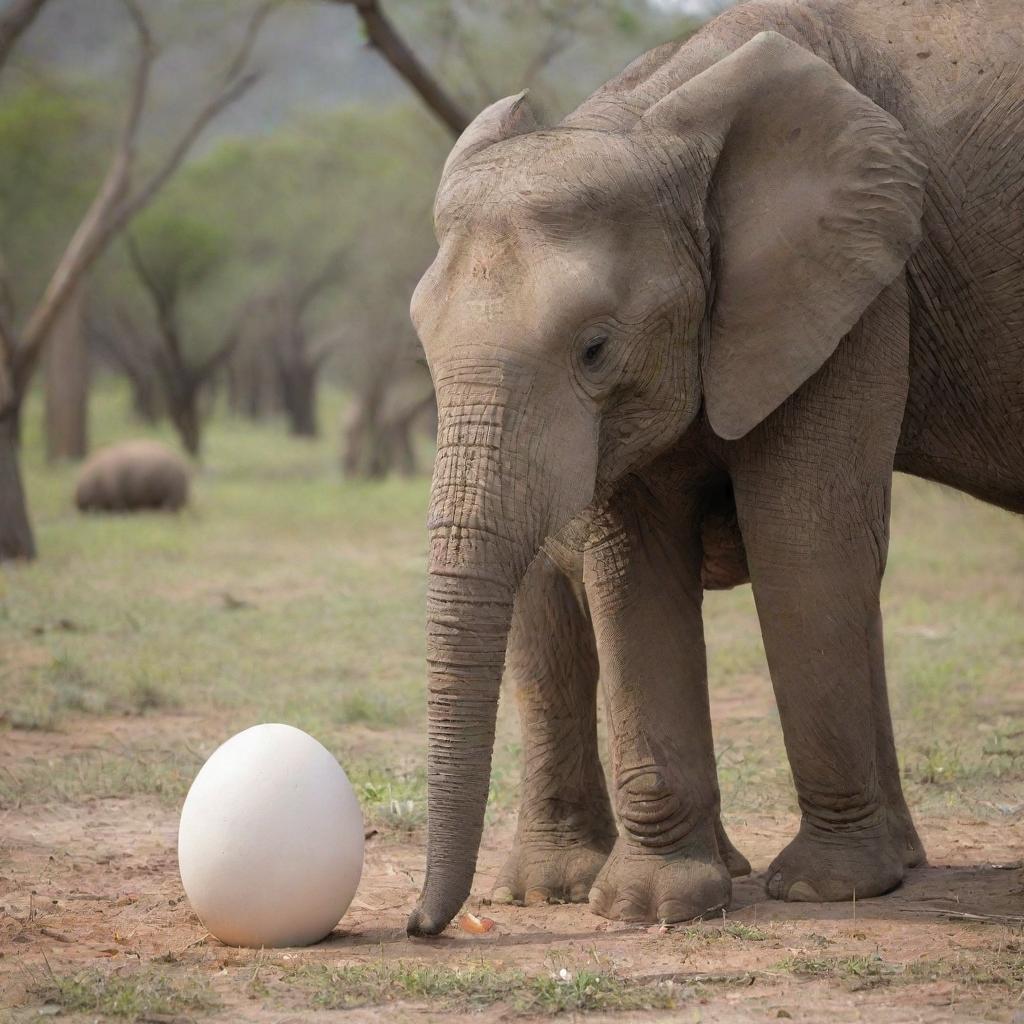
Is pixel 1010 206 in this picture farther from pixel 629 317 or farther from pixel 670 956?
pixel 670 956

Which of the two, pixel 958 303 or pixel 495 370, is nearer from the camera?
pixel 495 370

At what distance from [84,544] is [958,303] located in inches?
442

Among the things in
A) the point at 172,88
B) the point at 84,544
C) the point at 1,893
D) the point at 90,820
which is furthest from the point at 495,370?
the point at 172,88

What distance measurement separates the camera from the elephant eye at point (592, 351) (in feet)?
15.0

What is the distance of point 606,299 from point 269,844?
169cm

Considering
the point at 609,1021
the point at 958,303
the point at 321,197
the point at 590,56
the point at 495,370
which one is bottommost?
the point at 609,1021

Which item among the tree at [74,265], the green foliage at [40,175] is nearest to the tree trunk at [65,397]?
the green foliage at [40,175]

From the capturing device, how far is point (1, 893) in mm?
5426

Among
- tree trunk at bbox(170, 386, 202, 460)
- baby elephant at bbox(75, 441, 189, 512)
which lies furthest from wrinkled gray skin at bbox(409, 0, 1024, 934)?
tree trunk at bbox(170, 386, 202, 460)

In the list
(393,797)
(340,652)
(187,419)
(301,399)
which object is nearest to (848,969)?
(393,797)

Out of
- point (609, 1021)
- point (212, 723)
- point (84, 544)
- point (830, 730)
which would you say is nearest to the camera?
point (609, 1021)

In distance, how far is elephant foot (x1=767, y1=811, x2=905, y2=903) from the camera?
17.1 ft

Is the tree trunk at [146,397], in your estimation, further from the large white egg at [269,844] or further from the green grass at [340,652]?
the large white egg at [269,844]

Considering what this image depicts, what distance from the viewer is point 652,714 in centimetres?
520
